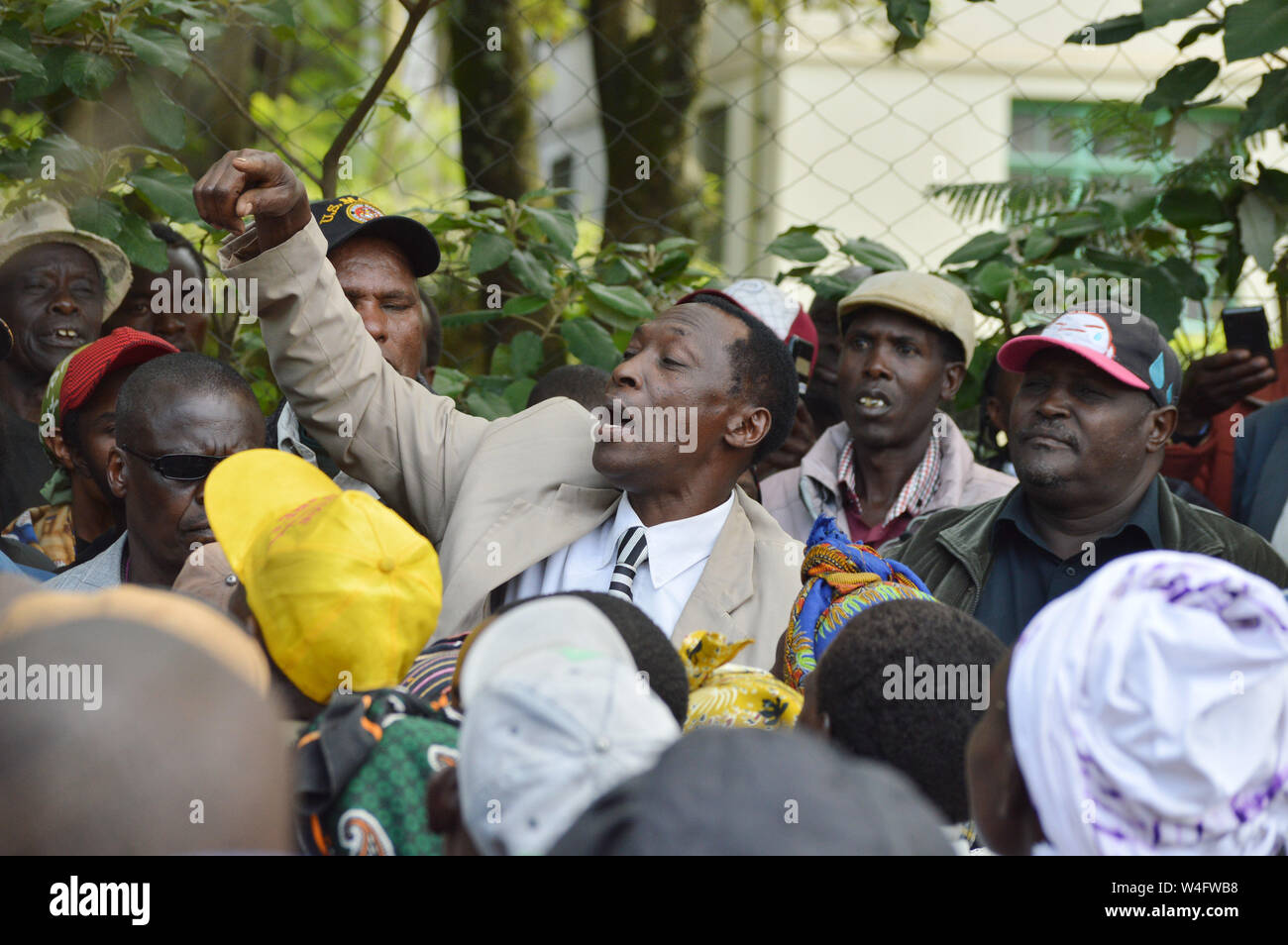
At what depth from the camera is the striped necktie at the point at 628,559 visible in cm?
261

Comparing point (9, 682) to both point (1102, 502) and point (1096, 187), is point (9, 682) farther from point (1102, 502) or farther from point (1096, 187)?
point (1096, 187)

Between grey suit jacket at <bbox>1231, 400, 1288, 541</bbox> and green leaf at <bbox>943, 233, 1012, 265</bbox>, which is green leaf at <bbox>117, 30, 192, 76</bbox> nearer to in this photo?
green leaf at <bbox>943, 233, 1012, 265</bbox>

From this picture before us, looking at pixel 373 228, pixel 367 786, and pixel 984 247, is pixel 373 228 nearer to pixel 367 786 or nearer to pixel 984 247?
pixel 367 786

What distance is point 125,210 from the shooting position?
3.29 m

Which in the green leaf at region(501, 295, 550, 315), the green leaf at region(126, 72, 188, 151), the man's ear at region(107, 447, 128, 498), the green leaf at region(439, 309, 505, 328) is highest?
the green leaf at region(126, 72, 188, 151)

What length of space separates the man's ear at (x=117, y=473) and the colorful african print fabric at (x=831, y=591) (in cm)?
140

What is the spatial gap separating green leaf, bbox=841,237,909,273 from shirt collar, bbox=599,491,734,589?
4.48ft

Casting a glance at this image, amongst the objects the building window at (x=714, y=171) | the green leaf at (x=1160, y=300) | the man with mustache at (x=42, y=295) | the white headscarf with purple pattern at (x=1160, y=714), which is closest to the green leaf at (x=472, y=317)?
the man with mustache at (x=42, y=295)

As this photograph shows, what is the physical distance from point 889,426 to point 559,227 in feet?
3.50

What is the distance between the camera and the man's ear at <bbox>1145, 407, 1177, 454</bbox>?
9.99 ft

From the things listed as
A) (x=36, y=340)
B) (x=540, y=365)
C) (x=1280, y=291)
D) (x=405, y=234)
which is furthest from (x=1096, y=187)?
(x=36, y=340)

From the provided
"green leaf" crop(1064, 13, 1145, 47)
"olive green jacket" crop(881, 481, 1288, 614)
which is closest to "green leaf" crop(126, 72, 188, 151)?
"olive green jacket" crop(881, 481, 1288, 614)

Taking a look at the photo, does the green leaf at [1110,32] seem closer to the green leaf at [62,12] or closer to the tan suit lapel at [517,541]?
the tan suit lapel at [517,541]

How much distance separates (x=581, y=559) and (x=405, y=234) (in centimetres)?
90
